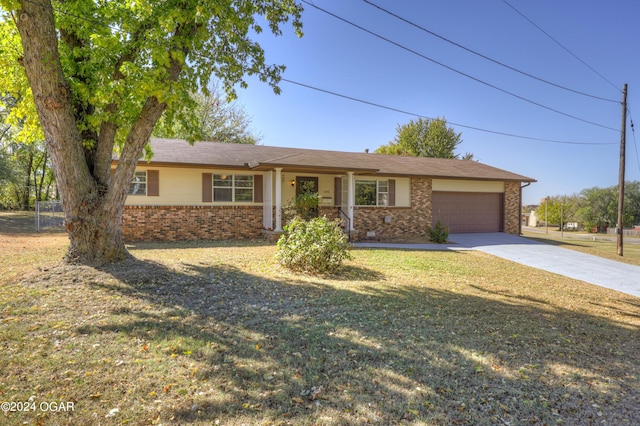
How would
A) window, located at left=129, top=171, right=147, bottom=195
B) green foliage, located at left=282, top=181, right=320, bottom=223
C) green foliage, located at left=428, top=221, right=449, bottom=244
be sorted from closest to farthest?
window, located at left=129, top=171, right=147, bottom=195, green foliage, located at left=282, top=181, right=320, bottom=223, green foliage, located at left=428, top=221, right=449, bottom=244

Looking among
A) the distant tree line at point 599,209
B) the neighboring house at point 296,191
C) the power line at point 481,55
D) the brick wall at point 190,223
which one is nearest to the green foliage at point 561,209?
the distant tree line at point 599,209

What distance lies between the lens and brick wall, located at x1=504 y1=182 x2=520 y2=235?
57.9 feet

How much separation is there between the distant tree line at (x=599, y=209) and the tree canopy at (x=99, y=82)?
4342cm

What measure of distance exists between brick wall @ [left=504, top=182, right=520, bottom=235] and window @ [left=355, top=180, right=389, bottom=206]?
23.2ft

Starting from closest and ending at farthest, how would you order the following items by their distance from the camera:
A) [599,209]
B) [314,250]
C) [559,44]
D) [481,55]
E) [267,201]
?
[314,250]
[481,55]
[559,44]
[267,201]
[599,209]

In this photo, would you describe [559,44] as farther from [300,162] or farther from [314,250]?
[314,250]

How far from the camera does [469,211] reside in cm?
1717

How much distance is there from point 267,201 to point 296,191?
173 cm

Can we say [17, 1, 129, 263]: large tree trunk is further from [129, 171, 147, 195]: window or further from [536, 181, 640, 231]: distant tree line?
[536, 181, 640, 231]: distant tree line

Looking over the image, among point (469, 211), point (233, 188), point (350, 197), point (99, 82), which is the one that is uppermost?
point (99, 82)

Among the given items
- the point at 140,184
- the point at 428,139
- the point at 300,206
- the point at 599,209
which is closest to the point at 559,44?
the point at 300,206

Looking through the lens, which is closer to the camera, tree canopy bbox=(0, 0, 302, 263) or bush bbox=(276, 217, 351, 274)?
tree canopy bbox=(0, 0, 302, 263)

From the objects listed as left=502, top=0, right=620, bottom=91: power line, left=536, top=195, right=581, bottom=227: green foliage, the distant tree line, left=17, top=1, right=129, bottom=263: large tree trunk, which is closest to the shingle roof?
left=502, top=0, right=620, bottom=91: power line

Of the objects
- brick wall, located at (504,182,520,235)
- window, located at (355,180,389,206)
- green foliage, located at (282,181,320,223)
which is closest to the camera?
green foliage, located at (282,181,320,223)
